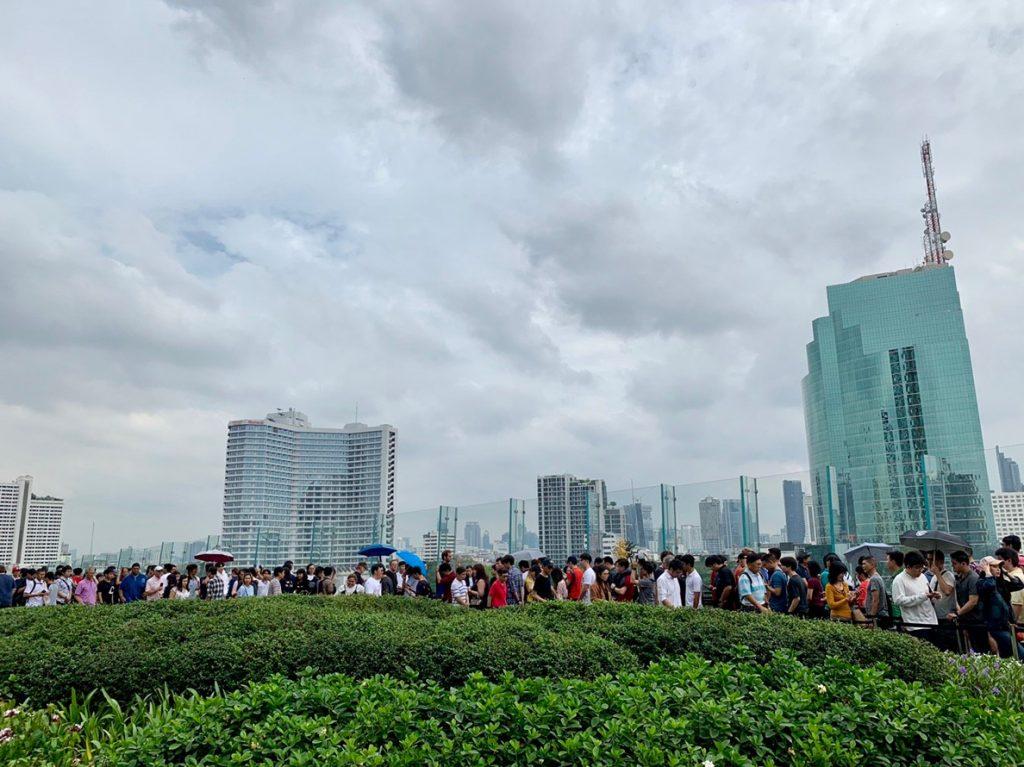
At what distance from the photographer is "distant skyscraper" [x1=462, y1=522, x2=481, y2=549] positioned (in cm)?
2322

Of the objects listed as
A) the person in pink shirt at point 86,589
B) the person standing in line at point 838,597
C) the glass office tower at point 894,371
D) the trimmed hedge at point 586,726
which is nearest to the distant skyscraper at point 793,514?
the person standing in line at point 838,597

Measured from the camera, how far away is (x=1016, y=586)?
26.3 ft

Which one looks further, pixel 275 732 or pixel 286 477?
pixel 286 477

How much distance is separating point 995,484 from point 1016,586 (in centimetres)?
821

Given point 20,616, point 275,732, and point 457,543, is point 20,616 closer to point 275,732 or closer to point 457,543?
point 275,732

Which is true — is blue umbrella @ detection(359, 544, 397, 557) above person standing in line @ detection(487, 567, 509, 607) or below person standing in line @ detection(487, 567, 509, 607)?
above

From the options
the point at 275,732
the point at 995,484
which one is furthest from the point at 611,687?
the point at 995,484

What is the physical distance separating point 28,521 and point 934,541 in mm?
147413

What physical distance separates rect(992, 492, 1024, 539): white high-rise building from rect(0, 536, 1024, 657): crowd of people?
2798mm

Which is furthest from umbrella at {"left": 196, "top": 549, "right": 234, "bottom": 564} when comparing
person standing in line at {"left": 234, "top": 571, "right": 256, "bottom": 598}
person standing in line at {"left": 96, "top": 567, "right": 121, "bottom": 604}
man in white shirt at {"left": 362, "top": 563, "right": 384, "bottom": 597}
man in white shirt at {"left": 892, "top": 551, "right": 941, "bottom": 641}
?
man in white shirt at {"left": 892, "top": 551, "right": 941, "bottom": 641}

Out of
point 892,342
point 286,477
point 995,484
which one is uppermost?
point 892,342

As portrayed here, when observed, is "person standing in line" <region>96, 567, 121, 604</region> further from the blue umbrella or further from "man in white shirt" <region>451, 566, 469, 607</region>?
"man in white shirt" <region>451, 566, 469, 607</region>

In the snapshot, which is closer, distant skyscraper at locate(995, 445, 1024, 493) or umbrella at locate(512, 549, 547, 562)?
distant skyscraper at locate(995, 445, 1024, 493)

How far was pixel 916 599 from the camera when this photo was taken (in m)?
8.35
